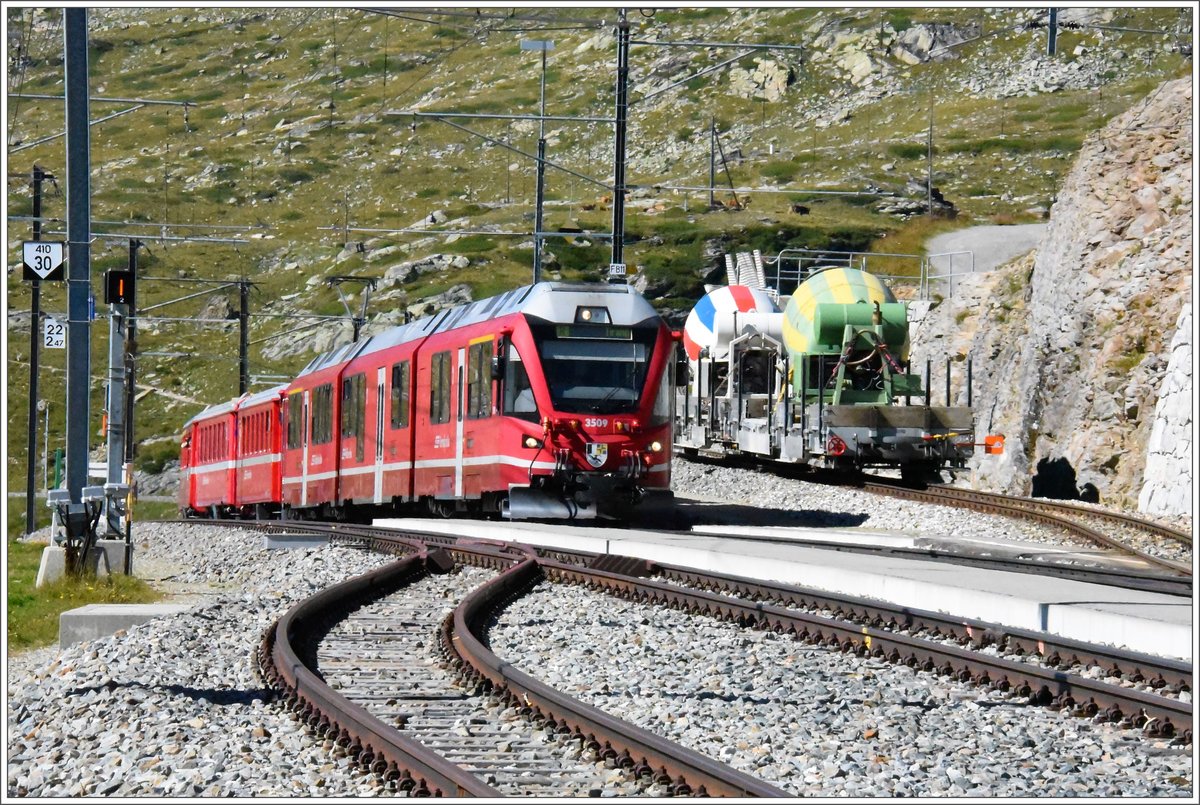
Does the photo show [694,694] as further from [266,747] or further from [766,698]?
[266,747]

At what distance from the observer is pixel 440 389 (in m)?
23.9

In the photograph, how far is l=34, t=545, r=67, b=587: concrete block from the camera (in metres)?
18.3

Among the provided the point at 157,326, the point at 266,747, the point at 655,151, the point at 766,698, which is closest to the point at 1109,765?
the point at 766,698

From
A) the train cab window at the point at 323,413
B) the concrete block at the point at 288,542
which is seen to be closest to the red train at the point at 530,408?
the concrete block at the point at 288,542

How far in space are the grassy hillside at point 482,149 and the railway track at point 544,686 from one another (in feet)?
213

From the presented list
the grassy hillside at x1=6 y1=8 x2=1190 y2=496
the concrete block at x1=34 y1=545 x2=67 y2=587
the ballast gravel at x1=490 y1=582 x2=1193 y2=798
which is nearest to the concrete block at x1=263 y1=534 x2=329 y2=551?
the concrete block at x1=34 y1=545 x2=67 y2=587

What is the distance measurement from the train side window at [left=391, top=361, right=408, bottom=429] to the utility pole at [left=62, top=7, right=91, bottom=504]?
7865 mm

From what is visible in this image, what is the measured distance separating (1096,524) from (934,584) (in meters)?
11.0

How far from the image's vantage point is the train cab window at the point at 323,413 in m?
30.0

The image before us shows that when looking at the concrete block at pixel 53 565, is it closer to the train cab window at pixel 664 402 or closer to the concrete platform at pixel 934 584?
the concrete platform at pixel 934 584

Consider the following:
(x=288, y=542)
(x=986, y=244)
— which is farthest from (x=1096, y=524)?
(x=986, y=244)

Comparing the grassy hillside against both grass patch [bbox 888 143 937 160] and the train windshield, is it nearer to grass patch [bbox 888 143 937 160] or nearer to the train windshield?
grass patch [bbox 888 143 937 160]

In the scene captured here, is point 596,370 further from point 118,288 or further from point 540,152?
point 540,152

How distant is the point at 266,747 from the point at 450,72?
549ft
